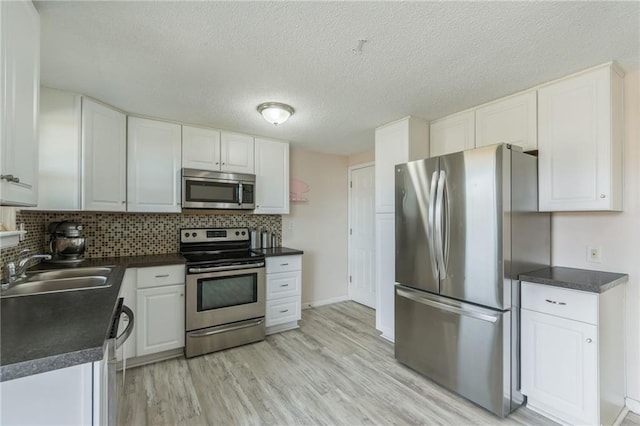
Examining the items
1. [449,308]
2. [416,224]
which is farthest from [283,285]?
[449,308]

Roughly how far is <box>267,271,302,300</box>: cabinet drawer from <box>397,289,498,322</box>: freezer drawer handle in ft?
4.30

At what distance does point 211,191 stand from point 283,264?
1.13m

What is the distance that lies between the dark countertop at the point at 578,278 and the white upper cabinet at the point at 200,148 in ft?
9.71

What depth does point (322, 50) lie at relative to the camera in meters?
1.71

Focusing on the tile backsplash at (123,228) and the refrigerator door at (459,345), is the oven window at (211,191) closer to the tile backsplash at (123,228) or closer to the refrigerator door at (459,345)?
the tile backsplash at (123,228)

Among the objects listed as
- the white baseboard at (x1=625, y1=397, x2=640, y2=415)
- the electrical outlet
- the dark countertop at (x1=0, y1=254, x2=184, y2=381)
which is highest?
the electrical outlet

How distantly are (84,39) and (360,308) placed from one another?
13.0 ft

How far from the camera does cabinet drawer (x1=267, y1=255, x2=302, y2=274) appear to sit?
10.6 ft

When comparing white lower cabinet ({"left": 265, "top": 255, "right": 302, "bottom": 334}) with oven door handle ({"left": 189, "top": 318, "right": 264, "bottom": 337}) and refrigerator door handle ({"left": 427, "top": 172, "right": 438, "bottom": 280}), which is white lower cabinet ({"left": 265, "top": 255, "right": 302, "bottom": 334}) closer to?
oven door handle ({"left": 189, "top": 318, "right": 264, "bottom": 337})

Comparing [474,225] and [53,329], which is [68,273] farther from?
[474,225]

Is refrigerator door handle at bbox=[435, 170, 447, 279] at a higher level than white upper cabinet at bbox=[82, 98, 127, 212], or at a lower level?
lower

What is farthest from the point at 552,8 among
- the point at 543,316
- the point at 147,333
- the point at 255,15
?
the point at 147,333

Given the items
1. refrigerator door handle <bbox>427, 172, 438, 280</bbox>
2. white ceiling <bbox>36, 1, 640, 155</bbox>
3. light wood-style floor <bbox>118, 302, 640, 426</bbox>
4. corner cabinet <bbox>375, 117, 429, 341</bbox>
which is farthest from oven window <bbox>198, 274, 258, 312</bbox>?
refrigerator door handle <bbox>427, 172, 438, 280</bbox>

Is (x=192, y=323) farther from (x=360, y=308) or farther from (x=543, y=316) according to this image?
(x=543, y=316)
